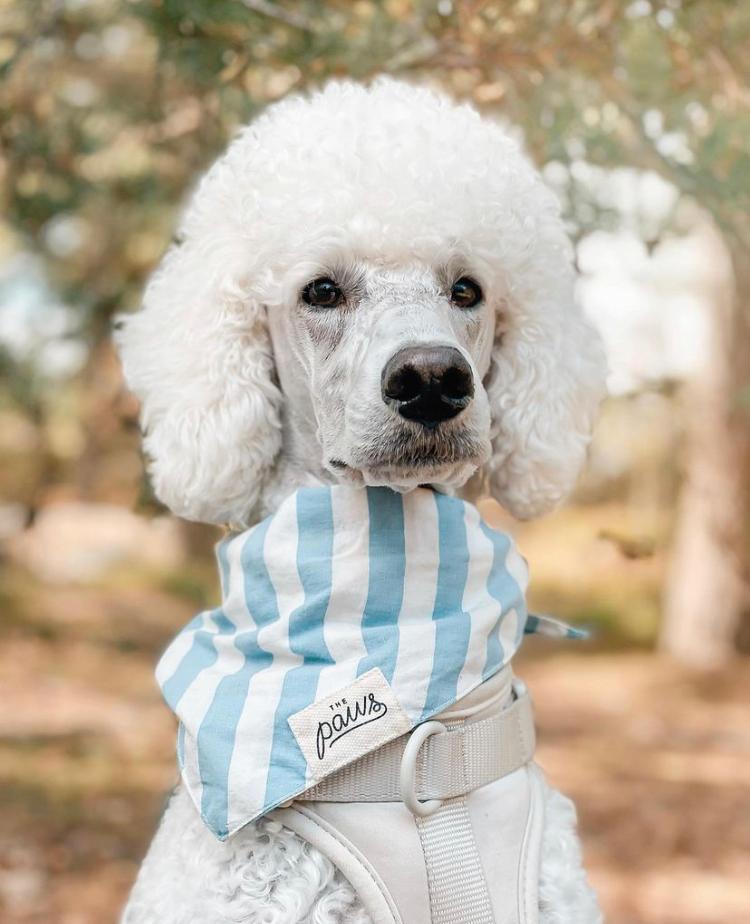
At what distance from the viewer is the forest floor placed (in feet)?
12.4

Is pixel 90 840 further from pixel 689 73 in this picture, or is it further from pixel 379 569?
pixel 689 73

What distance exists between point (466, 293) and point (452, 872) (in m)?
0.81

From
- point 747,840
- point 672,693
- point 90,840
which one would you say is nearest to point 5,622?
point 90,840

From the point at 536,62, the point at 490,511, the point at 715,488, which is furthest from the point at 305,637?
the point at 490,511

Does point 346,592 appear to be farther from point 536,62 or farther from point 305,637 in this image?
point 536,62

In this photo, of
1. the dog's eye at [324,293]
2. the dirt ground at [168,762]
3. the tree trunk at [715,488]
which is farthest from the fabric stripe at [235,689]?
the tree trunk at [715,488]

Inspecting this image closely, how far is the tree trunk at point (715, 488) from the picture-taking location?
5898 millimetres

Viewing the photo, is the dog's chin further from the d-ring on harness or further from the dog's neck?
the d-ring on harness

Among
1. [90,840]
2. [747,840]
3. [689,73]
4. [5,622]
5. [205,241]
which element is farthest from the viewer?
[5,622]

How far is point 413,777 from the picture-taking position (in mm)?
1427

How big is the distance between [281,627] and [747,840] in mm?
3487

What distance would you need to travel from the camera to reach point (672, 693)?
6039mm

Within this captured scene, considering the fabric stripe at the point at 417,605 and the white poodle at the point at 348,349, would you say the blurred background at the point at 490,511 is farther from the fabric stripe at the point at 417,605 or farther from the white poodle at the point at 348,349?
the fabric stripe at the point at 417,605

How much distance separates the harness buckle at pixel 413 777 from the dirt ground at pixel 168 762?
2.38 meters
